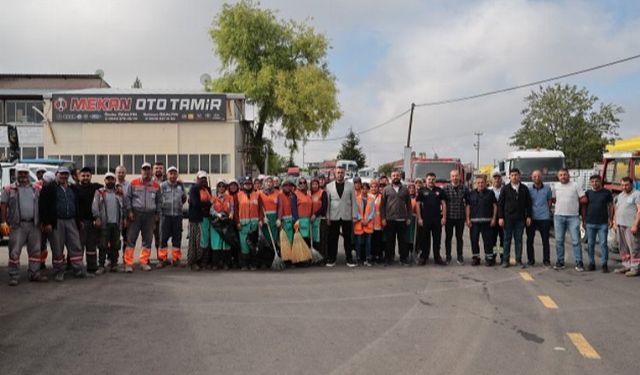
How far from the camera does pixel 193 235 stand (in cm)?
1213

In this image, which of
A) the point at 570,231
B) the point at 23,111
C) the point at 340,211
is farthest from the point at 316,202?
the point at 23,111

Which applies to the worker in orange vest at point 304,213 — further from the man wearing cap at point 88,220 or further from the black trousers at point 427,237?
the man wearing cap at point 88,220

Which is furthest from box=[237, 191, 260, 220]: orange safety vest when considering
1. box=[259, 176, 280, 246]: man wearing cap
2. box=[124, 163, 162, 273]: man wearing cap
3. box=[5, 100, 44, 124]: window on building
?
box=[5, 100, 44, 124]: window on building

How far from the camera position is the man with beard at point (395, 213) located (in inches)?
499

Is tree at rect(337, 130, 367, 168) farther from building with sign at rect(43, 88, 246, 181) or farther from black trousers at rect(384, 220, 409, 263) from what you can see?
black trousers at rect(384, 220, 409, 263)

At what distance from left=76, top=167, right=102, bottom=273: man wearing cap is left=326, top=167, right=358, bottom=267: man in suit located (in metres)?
4.39

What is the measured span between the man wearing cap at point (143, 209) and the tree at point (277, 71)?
35055mm

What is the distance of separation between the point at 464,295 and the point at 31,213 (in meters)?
7.07

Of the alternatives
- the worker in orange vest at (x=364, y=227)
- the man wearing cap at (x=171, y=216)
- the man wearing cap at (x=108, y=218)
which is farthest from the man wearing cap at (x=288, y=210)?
the man wearing cap at (x=108, y=218)

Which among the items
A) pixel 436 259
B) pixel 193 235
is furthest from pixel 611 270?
pixel 193 235

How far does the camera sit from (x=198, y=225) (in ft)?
39.9

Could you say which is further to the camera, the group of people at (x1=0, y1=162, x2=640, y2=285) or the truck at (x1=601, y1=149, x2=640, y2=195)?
the truck at (x1=601, y1=149, x2=640, y2=195)

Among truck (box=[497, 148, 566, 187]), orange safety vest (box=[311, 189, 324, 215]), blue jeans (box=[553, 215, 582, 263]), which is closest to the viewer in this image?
blue jeans (box=[553, 215, 582, 263])

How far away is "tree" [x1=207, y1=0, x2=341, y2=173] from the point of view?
154ft
